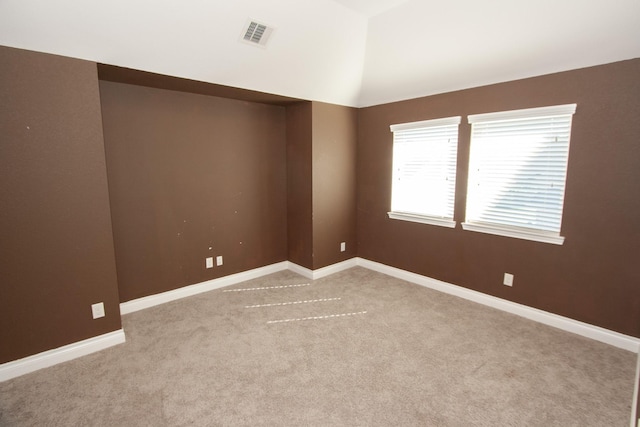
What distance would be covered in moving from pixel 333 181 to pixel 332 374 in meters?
2.56

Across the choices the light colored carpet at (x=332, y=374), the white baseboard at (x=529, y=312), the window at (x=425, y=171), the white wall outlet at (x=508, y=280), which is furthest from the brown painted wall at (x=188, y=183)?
the white wall outlet at (x=508, y=280)

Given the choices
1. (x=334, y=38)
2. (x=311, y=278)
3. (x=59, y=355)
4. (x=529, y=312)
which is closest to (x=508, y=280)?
(x=529, y=312)

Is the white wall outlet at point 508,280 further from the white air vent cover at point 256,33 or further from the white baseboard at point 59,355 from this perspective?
A: the white baseboard at point 59,355

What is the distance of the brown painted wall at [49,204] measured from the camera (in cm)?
217

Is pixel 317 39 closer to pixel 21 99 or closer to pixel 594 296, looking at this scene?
pixel 21 99

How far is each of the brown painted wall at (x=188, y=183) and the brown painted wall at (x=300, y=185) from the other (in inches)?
5.6

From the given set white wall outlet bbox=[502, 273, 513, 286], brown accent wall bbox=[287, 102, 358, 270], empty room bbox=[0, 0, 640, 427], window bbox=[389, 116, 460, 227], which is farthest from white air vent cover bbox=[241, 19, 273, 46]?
white wall outlet bbox=[502, 273, 513, 286]

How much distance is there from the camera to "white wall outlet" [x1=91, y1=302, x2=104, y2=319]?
257 cm

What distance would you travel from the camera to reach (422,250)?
396cm

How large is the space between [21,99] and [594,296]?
4758mm

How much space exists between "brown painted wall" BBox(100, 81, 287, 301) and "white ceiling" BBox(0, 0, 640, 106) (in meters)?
0.64

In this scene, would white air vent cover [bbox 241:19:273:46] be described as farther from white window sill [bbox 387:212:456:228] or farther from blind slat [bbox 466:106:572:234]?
white window sill [bbox 387:212:456:228]

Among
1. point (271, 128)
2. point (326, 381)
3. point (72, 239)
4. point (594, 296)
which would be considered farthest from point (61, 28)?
point (594, 296)

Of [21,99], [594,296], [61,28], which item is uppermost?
[61,28]
